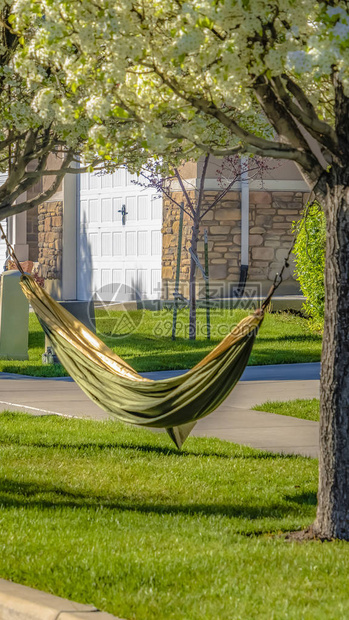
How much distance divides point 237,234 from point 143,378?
13.1 meters

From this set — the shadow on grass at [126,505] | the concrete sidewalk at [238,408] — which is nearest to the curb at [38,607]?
the shadow on grass at [126,505]

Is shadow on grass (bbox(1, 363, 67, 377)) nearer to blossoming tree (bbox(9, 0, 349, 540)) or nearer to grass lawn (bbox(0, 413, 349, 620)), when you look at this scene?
grass lawn (bbox(0, 413, 349, 620))

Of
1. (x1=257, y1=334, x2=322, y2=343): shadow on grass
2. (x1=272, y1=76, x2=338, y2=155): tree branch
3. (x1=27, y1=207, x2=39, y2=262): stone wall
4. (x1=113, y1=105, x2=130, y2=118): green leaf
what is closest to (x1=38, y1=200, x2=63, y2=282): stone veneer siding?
(x1=27, y1=207, x2=39, y2=262): stone wall

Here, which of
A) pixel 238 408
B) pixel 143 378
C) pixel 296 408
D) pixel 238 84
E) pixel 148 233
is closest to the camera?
pixel 238 84

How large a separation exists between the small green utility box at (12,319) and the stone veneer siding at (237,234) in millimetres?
5573

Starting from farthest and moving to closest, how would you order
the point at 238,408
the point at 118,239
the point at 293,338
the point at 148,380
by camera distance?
the point at 118,239, the point at 293,338, the point at 238,408, the point at 148,380

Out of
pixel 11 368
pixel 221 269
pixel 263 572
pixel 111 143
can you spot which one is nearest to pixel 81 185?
pixel 221 269

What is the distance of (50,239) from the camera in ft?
82.0

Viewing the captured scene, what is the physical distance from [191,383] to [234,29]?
7.39ft

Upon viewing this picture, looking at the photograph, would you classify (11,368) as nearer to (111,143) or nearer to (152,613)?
(111,143)

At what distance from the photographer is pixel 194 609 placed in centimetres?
446

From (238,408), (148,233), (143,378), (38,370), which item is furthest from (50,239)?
(143,378)

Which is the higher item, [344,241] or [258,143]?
[258,143]

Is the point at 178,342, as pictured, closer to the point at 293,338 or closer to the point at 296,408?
the point at 293,338
